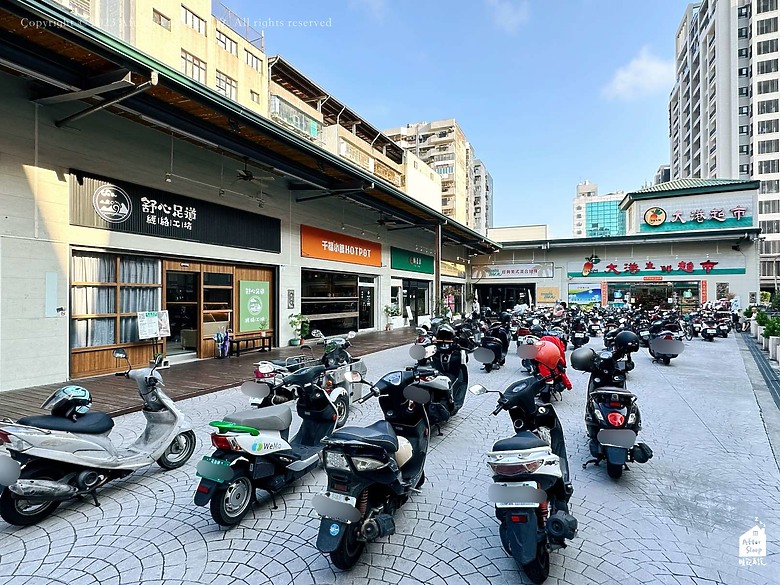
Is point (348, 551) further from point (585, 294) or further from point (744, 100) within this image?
point (744, 100)

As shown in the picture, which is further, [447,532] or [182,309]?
[182,309]

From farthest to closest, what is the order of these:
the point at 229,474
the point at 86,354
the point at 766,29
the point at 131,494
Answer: the point at 766,29, the point at 86,354, the point at 131,494, the point at 229,474

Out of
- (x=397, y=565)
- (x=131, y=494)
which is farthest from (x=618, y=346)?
(x=131, y=494)

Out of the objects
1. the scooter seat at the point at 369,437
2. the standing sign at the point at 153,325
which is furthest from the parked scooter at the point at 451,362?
the standing sign at the point at 153,325

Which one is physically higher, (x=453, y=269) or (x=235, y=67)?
(x=235, y=67)

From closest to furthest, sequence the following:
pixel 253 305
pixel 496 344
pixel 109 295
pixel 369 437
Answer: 1. pixel 369 437
2. pixel 109 295
3. pixel 496 344
4. pixel 253 305

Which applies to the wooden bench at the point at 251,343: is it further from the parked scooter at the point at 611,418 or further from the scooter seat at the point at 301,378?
the parked scooter at the point at 611,418

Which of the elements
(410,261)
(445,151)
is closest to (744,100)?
(445,151)

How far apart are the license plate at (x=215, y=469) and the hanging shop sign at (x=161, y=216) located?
580cm

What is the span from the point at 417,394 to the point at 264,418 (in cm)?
109

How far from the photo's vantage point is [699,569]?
86.5 inches

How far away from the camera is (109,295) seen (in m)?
7.06

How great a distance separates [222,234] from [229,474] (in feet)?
24.3

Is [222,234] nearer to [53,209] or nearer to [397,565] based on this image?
[53,209]
